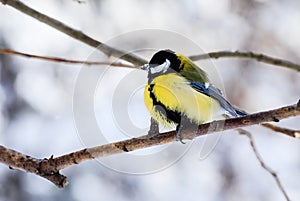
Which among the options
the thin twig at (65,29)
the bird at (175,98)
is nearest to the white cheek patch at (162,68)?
the bird at (175,98)

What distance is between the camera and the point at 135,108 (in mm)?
1116

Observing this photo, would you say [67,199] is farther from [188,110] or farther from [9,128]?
[188,110]

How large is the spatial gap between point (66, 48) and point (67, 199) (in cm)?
62

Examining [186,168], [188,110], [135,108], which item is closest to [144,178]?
[186,168]

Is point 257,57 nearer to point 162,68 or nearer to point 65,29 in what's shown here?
point 162,68

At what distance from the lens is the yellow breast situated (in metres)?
0.99

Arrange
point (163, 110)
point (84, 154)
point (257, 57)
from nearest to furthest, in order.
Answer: point (84, 154) < point (163, 110) < point (257, 57)

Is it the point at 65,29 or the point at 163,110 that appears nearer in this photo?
the point at 163,110

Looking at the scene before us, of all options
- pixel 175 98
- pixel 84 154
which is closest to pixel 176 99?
pixel 175 98

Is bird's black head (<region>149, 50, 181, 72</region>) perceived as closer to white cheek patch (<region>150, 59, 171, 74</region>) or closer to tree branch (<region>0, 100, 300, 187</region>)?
white cheek patch (<region>150, 59, 171, 74</region>)

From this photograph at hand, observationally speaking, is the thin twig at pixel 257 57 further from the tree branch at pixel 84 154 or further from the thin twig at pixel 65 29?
the tree branch at pixel 84 154

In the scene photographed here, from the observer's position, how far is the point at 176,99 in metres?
1.00

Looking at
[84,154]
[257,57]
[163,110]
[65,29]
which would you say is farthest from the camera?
[257,57]

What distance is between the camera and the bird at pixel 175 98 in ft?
3.22
